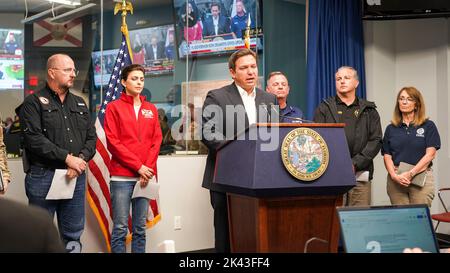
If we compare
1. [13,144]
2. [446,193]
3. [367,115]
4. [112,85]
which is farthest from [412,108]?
[13,144]

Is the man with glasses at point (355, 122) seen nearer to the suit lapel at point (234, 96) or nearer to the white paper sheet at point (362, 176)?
the white paper sheet at point (362, 176)

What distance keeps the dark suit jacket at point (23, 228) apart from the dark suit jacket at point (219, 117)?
6.41ft

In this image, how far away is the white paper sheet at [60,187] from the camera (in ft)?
11.1

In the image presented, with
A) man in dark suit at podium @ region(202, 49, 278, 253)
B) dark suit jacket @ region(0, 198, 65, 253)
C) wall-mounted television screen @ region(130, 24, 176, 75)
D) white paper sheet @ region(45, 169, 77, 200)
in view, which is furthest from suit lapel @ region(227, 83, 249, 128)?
dark suit jacket @ region(0, 198, 65, 253)

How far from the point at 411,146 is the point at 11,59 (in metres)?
3.24

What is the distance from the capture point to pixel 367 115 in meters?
4.02

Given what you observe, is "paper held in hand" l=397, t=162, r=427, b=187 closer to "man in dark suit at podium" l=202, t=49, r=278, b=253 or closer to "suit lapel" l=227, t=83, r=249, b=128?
"man in dark suit at podium" l=202, t=49, r=278, b=253

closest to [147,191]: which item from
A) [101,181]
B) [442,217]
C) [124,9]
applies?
[101,181]

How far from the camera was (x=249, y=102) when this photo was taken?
305 centimetres

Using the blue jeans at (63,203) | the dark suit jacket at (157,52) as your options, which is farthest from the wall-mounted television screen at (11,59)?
the dark suit jacket at (157,52)

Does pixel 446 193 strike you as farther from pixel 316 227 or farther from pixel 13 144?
pixel 13 144

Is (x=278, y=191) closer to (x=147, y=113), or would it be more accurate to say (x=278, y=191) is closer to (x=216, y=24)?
(x=147, y=113)

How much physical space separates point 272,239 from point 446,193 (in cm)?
343

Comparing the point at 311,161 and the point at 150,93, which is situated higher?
the point at 150,93
